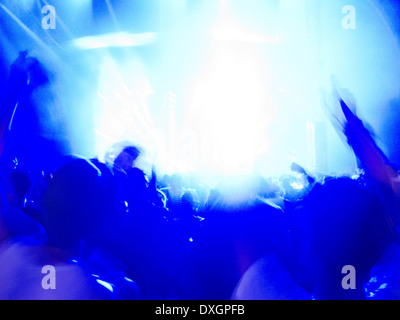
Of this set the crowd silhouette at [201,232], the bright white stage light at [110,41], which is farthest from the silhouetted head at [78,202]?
the bright white stage light at [110,41]

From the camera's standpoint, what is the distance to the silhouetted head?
5.69 ft

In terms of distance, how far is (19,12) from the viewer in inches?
70.8

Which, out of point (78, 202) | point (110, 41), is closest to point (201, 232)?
point (78, 202)

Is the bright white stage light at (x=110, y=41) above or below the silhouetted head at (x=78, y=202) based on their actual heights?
above

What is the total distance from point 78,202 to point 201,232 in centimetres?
48

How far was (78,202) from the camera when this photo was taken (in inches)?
68.4

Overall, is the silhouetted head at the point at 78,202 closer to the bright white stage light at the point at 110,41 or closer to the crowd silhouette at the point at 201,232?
the crowd silhouette at the point at 201,232

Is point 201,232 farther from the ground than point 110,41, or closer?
closer

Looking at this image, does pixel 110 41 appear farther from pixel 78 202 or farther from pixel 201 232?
pixel 201 232

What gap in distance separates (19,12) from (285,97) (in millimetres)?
1091

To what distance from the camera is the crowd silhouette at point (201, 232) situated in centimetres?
171

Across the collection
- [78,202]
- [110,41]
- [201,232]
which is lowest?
[201,232]

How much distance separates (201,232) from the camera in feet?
5.68

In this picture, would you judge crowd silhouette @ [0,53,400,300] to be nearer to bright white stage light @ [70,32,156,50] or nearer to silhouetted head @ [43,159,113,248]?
silhouetted head @ [43,159,113,248]
